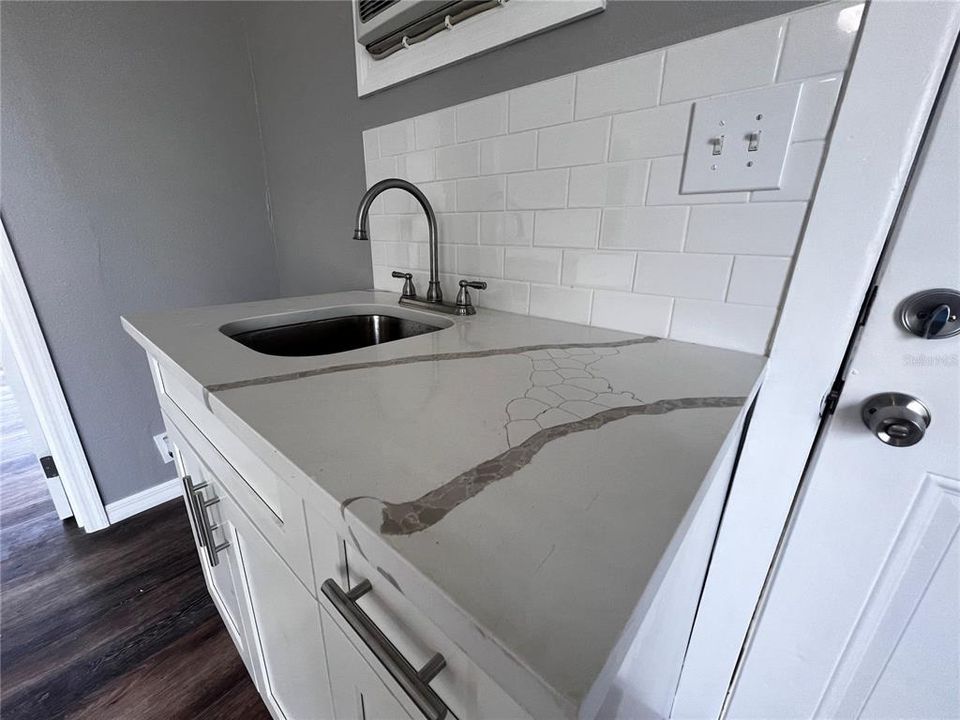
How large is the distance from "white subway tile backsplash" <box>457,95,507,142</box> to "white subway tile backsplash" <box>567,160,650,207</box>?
217 millimetres

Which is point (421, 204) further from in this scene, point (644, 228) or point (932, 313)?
point (932, 313)

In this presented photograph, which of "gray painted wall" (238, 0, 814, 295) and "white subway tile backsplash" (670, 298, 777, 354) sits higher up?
"gray painted wall" (238, 0, 814, 295)

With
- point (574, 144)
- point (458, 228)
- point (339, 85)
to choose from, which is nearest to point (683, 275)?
point (574, 144)

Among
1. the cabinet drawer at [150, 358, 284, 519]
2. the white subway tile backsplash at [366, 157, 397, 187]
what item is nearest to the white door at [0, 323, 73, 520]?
the cabinet drawer at [150, 358, 284, 519]

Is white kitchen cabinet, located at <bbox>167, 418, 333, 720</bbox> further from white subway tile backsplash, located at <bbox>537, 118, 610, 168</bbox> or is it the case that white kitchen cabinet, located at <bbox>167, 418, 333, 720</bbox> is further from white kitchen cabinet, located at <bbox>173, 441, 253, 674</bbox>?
white subway tile backsplash, located at <bbox>537, 118, 610, 168</bbox>

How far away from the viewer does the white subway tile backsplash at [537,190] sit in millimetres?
763

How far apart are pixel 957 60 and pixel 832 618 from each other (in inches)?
30.2

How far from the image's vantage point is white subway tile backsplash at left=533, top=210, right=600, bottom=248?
74cm

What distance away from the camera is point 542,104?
0.75m

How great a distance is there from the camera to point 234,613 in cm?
89

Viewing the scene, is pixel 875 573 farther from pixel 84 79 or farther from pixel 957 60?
pixel 84 79

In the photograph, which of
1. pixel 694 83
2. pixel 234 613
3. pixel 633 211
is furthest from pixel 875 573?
pixel 234 613

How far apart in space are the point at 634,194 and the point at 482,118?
0.40 metres

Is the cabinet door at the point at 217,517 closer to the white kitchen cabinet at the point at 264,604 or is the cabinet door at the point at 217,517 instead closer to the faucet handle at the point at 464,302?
the white kitchen cabinet at the point at 264,604
